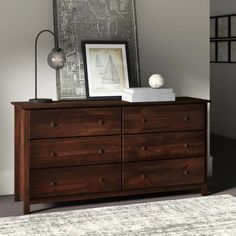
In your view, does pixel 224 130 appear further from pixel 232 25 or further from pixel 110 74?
pixel 110 74

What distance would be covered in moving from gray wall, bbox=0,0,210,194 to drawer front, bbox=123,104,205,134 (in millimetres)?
609

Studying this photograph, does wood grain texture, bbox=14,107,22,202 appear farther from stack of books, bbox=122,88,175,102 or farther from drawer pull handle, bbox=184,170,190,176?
drawer pull handle, bbox=184,170,190,176

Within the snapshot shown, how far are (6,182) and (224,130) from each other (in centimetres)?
374

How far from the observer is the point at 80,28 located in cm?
439

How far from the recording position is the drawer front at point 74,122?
3809mm

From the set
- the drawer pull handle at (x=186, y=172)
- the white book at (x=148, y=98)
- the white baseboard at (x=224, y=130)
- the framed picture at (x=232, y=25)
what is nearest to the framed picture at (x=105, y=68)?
the white book at (x=148, y=98)

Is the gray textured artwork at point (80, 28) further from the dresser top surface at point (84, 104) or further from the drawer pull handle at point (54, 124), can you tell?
the drawer pull handle at point (54, 124)

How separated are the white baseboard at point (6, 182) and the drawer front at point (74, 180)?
1.91 ft

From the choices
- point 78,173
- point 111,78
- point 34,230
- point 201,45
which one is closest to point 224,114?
point 201,45

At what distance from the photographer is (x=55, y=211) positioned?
3.94m

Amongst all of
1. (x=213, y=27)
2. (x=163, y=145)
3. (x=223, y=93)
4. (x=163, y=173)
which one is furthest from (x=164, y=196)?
(x=213, y=27)

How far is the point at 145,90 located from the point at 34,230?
1.31 meters

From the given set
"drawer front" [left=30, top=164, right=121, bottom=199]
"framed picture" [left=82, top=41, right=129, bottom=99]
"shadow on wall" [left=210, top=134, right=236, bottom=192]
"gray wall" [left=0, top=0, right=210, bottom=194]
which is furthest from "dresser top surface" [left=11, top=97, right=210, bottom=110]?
"shadow on wall" [left=210, top=134, right=236, bottom=192]

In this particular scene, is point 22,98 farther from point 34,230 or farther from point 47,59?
point 34,230
